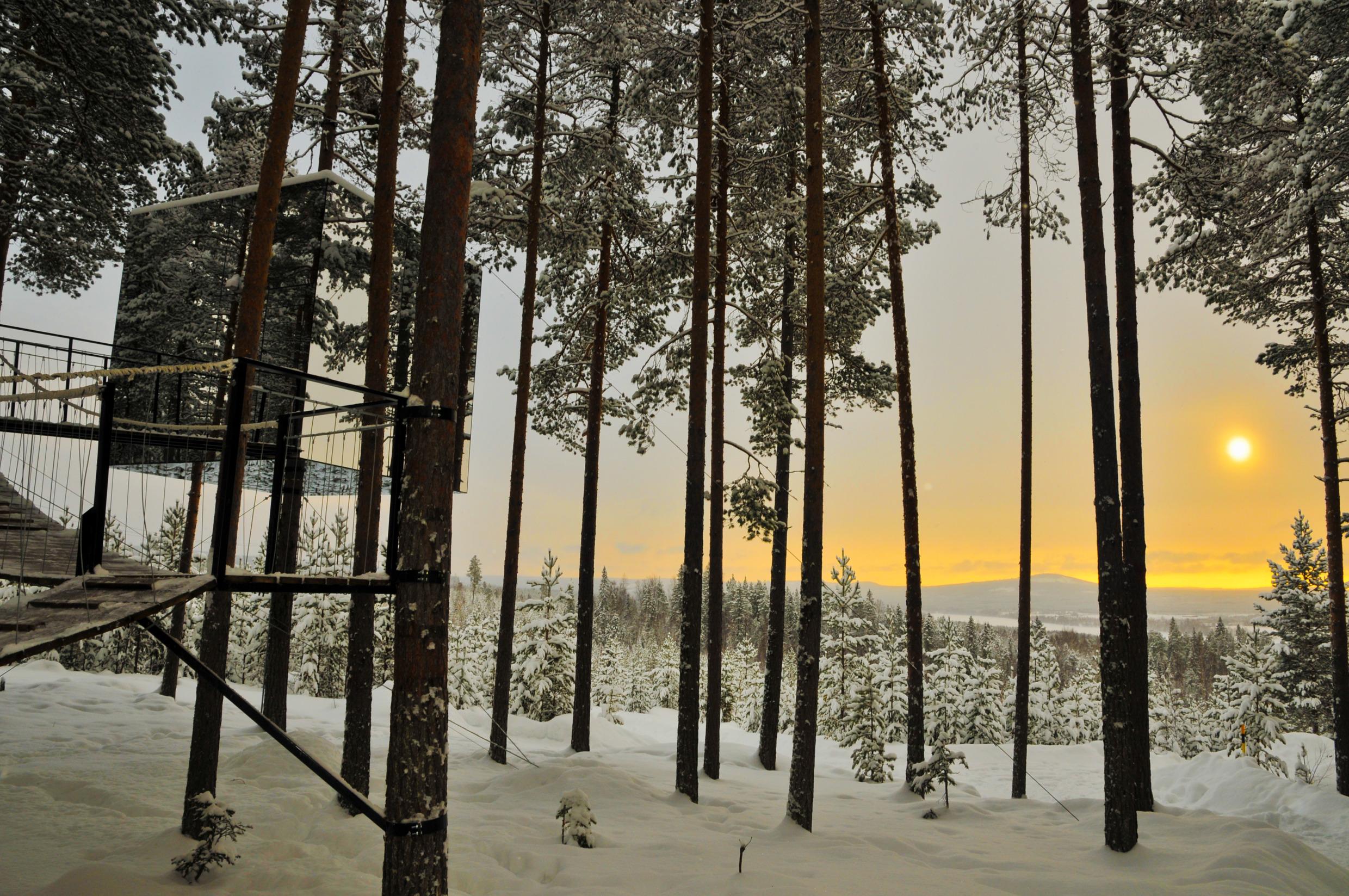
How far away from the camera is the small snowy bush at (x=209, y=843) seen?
573cm

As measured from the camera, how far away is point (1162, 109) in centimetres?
933

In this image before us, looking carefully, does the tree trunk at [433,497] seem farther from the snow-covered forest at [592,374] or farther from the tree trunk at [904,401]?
the tree trunk at [904,401]

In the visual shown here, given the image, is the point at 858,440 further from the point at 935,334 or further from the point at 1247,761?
the point at 1247,761

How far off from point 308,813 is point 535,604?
17.3 m

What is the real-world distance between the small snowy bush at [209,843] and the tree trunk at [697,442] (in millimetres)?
5361

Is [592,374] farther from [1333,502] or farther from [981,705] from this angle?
[981,705]

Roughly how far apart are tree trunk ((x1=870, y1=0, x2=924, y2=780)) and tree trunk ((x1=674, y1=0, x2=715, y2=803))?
319 cm

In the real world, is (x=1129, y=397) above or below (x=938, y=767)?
above

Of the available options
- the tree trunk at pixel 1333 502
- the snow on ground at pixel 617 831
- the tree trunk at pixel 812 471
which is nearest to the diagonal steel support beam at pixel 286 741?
the snow on ground at pixel 617 831

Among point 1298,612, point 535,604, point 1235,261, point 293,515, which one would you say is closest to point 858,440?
point 1235,261

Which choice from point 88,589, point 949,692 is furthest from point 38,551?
point 949,692

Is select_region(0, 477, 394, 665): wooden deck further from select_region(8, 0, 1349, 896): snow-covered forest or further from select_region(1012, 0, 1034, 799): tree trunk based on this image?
select_region(1012, 0, 1034, 799): tree trunk

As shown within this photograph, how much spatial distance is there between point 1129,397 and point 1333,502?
7.21 m

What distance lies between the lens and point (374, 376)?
8.11 metres
